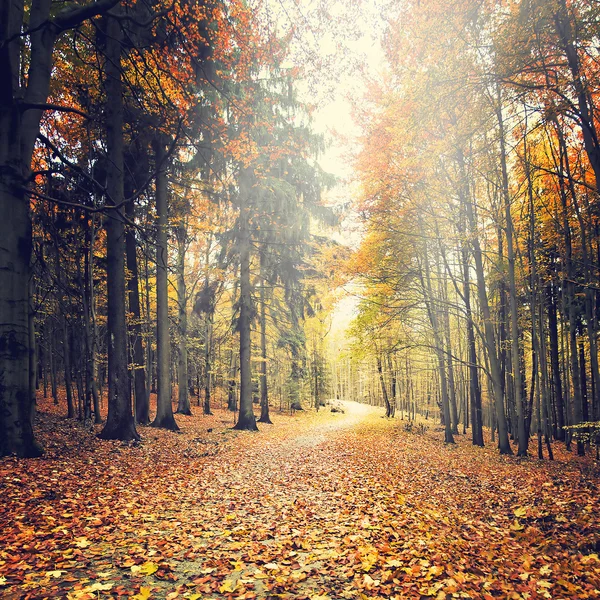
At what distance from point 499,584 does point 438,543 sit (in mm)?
1029

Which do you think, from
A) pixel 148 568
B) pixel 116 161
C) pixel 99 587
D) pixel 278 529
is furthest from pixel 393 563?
pixel 116 161

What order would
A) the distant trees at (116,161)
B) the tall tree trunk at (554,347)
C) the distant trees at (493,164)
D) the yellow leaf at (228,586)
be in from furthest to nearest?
the tall tree trunk at (554,347), the distant trees at (493,164), the distant trees at (116,161), the yellow leaf at (228,586)

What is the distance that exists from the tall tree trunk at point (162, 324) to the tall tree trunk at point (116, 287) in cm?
321

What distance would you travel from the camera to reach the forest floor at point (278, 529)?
3.71 metres

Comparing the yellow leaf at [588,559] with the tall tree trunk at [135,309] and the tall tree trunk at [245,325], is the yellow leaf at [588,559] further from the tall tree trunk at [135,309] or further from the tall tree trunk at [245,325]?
the tall tree trunk at [135,309]

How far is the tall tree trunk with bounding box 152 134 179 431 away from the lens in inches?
549

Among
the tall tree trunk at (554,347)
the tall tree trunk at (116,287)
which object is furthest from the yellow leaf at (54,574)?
the tall tree trunk at (554,347)

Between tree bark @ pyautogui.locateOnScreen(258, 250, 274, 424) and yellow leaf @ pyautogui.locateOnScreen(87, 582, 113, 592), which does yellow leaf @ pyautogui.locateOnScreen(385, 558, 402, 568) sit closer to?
yellow leaf @ pyautogui.locateOnScreen(87, 582, 113, 592)

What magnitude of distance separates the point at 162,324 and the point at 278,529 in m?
10.7

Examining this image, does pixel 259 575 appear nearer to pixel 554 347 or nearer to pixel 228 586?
pixel 228 586

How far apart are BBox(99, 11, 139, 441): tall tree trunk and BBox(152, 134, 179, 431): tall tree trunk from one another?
10.5ft

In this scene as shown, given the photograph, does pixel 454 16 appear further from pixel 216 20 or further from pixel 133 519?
pixel 133 519

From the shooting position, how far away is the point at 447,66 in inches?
324

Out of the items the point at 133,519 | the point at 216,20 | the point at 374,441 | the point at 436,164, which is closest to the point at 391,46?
the point at 436,164
